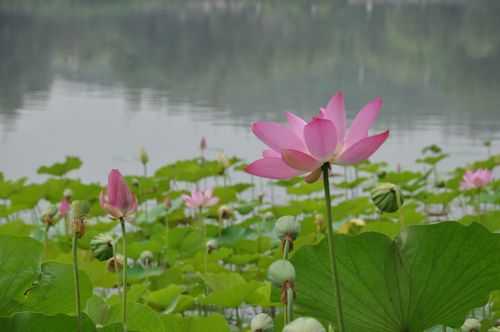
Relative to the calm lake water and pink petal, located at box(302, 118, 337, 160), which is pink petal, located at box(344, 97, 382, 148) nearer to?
Result: pink petal, located at box(302, 118, 337, 160)

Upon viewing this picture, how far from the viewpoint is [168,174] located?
2461 mm

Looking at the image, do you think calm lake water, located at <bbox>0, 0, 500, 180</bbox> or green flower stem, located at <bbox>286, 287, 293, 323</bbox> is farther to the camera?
calm lake water, located at <bbox>0, 0, 500, 180</bbox>

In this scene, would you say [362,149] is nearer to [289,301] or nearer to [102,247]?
[289,301]

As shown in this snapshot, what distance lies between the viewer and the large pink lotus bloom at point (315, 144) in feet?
1.68

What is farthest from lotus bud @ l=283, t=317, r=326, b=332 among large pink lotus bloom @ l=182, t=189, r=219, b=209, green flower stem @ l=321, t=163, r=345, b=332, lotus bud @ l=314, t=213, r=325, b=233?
lotus bud @ l=314, t=213, r=325, b=233

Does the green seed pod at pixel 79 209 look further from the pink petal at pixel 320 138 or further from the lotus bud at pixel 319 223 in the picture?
the lotus bud at pixel 319 223

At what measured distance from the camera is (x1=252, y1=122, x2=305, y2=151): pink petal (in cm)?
53

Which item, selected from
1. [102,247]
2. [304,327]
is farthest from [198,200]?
[304,327]

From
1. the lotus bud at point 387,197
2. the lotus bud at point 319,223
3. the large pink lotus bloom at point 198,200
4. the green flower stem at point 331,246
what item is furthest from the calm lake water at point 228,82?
the green flower stem at point 331,246

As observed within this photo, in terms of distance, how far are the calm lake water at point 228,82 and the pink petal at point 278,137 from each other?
9.81ft

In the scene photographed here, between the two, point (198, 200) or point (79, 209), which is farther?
point (198, 200)

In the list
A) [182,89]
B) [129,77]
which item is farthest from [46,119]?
[129,77]

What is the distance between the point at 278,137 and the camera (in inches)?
21.0

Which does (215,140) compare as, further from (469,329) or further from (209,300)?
(469,329)
